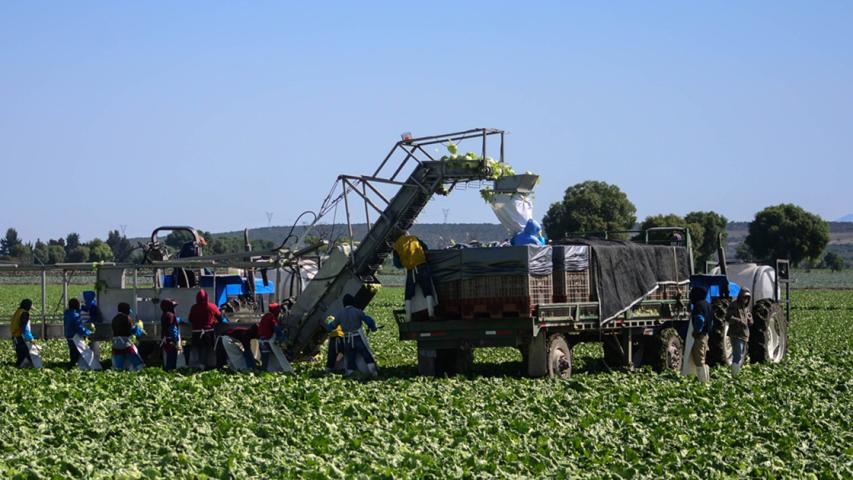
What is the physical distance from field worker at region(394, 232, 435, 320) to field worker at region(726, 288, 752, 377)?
19.0 feet

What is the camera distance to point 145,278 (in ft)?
92.1

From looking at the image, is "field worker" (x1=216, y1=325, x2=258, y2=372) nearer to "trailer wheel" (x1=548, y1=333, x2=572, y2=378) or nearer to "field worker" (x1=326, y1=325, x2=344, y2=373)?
"field worker" (x1=326, y1=325, x2=344, y2=373)

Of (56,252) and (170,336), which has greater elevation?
(56,252)

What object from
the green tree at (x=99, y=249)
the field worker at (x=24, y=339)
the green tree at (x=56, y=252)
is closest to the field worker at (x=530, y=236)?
the field worker at (x=24, y=339)

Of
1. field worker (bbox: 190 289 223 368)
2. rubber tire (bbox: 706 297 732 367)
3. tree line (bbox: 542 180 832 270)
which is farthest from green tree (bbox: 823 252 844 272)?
field worker (bbox: 190 289 223 368)

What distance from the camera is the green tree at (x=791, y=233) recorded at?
119 meters

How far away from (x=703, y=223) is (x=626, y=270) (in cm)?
9994

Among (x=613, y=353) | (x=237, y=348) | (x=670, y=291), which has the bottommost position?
(x=613, y=353)

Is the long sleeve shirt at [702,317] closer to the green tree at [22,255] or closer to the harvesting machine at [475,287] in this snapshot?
the harvesting machine at [475,287]

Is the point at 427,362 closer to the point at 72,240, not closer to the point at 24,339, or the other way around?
the point at 24,339

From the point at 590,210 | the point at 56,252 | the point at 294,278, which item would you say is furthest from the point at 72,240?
the point at 294,278

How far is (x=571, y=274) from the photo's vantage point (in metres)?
21.9

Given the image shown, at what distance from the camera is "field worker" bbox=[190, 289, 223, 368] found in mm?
24047

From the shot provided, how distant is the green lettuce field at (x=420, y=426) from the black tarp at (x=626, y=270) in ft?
4.42
